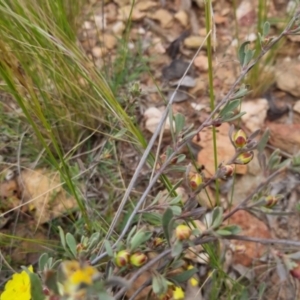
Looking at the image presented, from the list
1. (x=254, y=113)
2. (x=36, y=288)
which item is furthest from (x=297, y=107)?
(x=36, y=288)

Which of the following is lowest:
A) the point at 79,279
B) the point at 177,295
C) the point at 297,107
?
the point at 297,107

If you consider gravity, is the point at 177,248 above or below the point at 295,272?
above

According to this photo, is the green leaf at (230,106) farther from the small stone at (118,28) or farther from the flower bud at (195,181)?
the small stone at (118,28)

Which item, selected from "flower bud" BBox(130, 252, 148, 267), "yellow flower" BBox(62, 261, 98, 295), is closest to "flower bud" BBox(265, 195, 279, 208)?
"flower bud" BBox(130, 252, 148, 267)

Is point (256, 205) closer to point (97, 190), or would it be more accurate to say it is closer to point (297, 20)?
point (297, 20)

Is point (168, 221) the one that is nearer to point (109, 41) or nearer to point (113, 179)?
point (113, 179)

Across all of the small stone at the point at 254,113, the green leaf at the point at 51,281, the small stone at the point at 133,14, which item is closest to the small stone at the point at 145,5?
the small stone at the point at 133,14

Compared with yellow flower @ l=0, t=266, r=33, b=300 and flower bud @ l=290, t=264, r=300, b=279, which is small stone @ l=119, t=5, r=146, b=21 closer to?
yellow flower @ l=0, t=266, r=33, b=300
